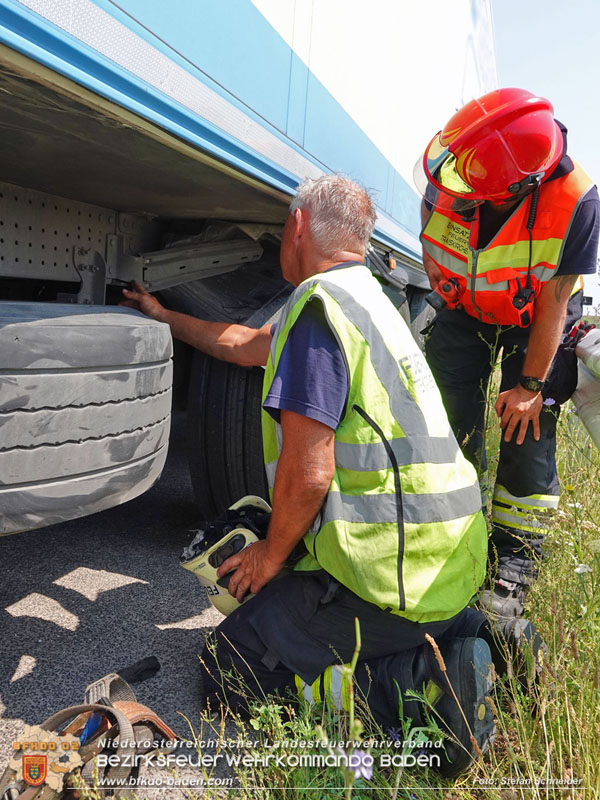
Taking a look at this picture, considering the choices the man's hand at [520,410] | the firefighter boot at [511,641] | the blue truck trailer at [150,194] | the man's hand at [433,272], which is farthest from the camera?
the man's hand at [433,272]

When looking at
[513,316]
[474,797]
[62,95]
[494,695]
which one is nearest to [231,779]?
[474,797]

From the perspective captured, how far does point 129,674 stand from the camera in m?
1.82

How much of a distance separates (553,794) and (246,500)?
1.12 metres

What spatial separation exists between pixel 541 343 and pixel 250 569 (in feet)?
3.92

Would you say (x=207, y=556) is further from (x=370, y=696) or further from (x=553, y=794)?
(x=553, y=794)

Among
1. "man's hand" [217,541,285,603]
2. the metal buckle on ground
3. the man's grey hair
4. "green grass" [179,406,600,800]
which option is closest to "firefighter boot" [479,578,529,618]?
the metal buckle on ground

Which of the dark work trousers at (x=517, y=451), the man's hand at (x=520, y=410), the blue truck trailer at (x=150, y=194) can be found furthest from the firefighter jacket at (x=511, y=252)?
the blue truck trailer at (x=150, y=194)

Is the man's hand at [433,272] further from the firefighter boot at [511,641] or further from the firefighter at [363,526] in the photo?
the firefighter boot at [511,641]

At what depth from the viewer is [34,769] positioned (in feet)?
4.42

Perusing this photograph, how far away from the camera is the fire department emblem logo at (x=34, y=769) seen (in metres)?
1.33

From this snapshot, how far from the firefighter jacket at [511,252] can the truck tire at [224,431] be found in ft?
2.64

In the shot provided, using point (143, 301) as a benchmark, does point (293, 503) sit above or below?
below

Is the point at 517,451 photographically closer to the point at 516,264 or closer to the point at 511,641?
the point at 516,264

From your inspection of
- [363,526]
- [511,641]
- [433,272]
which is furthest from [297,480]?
[433,272]
